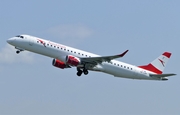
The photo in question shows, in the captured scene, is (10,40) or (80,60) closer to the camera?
(10,40)

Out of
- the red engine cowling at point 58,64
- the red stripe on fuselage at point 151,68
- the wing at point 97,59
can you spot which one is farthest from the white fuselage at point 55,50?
the red stripe on fuselage at point 151,68

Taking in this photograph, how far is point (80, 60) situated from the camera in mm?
71188

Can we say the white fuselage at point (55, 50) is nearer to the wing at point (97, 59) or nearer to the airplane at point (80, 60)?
the airplane at point (80, 60)

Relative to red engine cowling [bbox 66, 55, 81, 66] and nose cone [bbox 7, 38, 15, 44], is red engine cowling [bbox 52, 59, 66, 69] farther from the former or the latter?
nose cone [bbox 7, 38, 15, 44]

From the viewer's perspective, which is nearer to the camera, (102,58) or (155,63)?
(102,58)

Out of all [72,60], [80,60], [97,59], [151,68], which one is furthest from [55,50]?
[151,68]

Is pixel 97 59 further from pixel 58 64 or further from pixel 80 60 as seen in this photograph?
pixel 58 64

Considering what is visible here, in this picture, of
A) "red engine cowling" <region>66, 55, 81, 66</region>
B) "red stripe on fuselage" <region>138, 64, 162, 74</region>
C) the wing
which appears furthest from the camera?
"red stripe on fuselage" <region>138, 64, 162, 74</region>

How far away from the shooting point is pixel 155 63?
8138cm

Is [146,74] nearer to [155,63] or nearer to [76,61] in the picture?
[155,63]

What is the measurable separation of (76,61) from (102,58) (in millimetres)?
3824

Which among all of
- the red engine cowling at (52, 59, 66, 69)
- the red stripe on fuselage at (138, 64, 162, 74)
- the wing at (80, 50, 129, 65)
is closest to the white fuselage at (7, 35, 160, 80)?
the wing at (80, 50, 129, 65)

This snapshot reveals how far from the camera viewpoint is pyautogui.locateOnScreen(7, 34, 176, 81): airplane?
6956 cm

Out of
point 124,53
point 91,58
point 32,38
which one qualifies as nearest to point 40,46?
point 32,38
